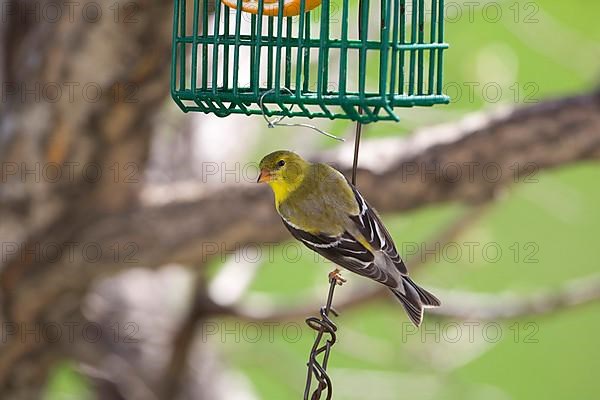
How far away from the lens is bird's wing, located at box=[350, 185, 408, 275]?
10.6 feet

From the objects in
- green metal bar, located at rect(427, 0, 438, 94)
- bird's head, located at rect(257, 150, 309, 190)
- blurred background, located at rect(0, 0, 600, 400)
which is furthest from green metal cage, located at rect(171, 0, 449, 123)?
blurred background, located at rect(0, 0, 600, 400)

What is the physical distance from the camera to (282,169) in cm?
330

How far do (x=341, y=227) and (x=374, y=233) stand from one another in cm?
12

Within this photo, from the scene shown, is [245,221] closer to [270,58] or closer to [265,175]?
[265,175]

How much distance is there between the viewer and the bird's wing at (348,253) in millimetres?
3193

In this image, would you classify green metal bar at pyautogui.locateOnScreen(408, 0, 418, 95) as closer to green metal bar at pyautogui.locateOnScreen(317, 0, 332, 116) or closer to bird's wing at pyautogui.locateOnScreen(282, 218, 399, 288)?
green metal bar at pyautogui.locateOnScreen(317, 0, 332, 116)

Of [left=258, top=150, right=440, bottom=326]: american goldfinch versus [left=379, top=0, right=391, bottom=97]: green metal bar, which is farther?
[left=258, top=150, right=440, bottom=326]: american goldfinch

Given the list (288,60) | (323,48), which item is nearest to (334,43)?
(323,48)

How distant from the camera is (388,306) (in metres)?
6.10

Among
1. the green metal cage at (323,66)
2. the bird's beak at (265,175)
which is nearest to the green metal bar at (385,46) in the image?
the green metal cage at (323,66)

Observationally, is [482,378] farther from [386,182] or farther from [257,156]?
[386,182]

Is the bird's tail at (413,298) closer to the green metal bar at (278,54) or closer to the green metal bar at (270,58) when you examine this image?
the green metal bar at (270,58)

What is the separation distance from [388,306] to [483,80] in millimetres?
1494

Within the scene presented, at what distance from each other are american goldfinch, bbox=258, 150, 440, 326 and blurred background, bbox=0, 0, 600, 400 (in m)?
1.27
